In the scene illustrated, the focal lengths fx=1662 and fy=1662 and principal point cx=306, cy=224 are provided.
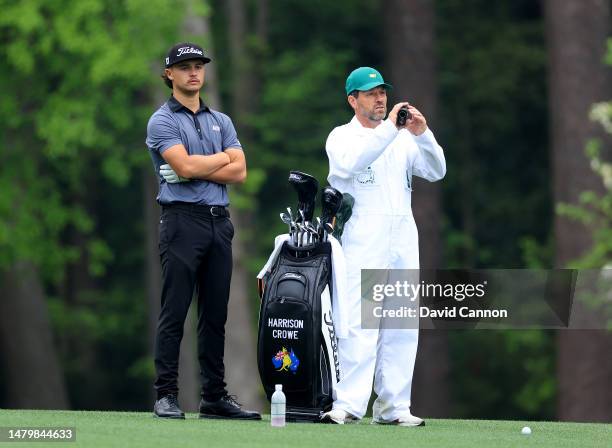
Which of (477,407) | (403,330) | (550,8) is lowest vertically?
(477,407)

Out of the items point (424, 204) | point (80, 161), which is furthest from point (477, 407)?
point (80, 161)

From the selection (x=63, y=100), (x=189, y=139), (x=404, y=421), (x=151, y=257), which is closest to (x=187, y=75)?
(x=189, y=139)

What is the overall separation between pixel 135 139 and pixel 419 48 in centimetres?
421

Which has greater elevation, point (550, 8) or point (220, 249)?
point (550, 8)

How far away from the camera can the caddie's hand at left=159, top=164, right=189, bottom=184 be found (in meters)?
9.06

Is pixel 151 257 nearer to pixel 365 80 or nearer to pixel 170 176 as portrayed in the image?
pixel 365 80

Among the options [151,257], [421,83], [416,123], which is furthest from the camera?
[151,257]

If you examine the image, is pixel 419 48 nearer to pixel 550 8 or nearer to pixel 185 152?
pixel 550 8

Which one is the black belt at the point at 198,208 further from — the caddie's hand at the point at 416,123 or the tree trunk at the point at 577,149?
the tree trunk at the point at 577,149

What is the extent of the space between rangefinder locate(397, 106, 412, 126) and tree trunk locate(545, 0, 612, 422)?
37.2ft

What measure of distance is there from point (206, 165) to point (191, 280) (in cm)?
65

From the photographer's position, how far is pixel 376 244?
30.7ft

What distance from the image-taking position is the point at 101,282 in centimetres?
3089

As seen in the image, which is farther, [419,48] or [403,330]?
[419,48]
